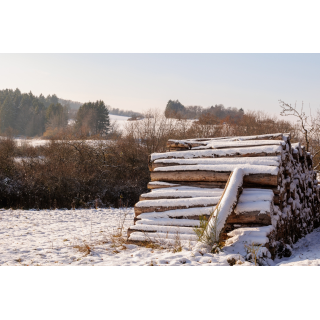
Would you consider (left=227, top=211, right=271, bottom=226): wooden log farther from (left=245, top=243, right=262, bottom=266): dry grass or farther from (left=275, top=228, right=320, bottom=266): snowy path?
(left=275, top=228, right=320, bottom=266): snowy path

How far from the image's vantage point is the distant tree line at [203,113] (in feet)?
94.0

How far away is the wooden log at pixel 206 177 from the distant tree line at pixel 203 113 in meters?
21.6

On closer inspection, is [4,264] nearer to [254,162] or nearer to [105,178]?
[254,162]

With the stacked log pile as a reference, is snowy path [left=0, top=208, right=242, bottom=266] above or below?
below

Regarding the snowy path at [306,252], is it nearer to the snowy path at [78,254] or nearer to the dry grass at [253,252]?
the dry grass at [253,252]

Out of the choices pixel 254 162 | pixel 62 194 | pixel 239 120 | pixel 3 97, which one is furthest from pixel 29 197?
pixel 3 97

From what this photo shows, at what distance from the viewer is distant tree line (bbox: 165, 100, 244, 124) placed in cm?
2864

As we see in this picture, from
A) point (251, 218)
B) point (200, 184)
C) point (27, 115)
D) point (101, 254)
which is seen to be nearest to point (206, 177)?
point (200, 184)

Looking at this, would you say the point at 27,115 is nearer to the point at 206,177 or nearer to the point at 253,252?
the point at 206,177

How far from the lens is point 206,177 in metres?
5.82

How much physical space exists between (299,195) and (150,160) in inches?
155

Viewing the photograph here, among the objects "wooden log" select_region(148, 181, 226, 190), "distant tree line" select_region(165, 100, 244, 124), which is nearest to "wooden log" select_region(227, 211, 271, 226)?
"wooden log" select_region(148, 181, 226, 190)

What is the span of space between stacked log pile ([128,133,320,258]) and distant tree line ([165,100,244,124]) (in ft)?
70.1

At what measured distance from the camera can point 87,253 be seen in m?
4.73
